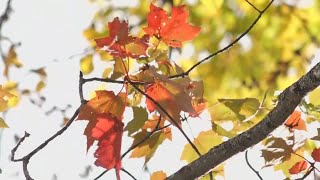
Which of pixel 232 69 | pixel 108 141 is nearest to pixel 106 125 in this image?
pixel 108 141

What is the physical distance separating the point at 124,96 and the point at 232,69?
1115 millimetres

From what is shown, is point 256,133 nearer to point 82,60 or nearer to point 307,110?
point 307,110

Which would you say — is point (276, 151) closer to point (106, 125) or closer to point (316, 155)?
point (316, 155)

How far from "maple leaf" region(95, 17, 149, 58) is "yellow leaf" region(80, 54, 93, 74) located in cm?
68

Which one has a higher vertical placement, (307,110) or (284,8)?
(284,8)

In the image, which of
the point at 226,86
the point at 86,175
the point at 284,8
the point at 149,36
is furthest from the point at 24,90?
the point at 149,36

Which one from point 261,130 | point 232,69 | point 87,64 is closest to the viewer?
point 261,130

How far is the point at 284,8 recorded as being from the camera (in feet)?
5.37

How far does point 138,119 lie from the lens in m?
0.62

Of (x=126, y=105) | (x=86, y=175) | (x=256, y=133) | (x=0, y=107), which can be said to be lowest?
(x=256, y=133)

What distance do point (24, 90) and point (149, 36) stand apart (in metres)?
1.34

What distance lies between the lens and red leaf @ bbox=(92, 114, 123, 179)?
559 millimetres

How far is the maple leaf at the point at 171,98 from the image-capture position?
1.83 ft

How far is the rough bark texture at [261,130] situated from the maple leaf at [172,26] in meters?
0.16
